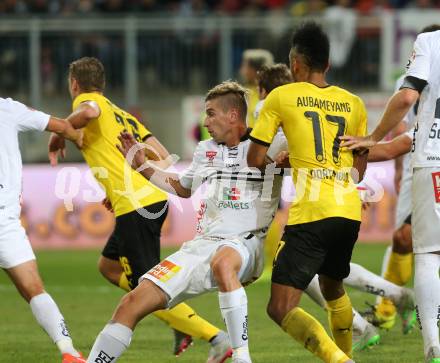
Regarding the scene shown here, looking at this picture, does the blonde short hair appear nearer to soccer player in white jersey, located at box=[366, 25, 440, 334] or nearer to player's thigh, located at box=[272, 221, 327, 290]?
player's thigh, located at box=[272, 221, 327, 290]

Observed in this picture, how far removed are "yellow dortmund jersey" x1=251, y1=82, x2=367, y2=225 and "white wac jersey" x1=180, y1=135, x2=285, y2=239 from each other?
12.7 inches

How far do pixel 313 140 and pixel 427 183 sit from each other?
3.04 ft

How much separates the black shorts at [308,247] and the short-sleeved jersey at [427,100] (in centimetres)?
75

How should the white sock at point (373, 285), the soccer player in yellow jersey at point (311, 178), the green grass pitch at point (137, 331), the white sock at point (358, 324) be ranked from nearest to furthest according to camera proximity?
1. the soccer player in yellow jersey at point (311, 178)
2. the green grass pitch at point (137, 331)
3. the white sock at point (358, 324)
4. the white sock at point (373, 285)

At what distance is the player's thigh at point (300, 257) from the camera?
6.66 metres

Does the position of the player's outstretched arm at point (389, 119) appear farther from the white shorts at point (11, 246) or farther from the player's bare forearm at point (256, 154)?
the white shorts at point (11, 246)

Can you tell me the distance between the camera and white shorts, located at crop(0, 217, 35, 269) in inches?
290

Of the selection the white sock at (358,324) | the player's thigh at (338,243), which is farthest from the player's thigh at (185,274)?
the white sock at (358,324)

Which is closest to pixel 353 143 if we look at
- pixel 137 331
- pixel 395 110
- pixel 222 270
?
pixel 395 110

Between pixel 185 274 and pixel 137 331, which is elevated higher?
pixel 185 274

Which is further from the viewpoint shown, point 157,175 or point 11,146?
point 11,146

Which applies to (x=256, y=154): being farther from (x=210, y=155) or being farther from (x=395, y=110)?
(x=395, y=110)

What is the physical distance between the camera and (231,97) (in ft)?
23.6

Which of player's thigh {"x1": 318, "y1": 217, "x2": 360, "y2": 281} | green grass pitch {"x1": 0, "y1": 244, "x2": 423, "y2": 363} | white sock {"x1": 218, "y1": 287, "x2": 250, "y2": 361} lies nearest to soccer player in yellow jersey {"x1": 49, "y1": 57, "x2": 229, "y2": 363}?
green grass pitch {"x1": 0, "y1": 244, "x2": 423, "y2": 363}
